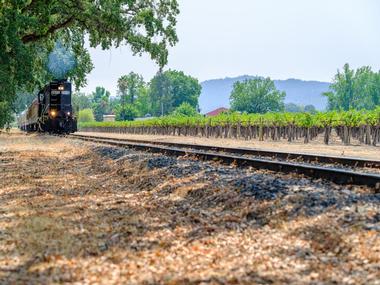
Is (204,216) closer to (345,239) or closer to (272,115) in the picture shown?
(345,239)

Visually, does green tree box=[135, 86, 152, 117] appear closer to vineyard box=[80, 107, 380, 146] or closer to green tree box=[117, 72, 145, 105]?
green tree box=[117, 72, 145, 105]

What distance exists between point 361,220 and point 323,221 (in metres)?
0.42

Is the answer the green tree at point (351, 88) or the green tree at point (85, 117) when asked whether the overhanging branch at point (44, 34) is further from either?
the green tree at point (85, 117)

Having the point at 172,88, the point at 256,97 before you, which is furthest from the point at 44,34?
the point at 172,88

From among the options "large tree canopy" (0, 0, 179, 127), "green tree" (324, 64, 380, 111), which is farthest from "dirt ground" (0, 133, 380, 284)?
"green tree" (324, 64, 380, 111)

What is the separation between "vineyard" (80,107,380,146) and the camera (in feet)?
105

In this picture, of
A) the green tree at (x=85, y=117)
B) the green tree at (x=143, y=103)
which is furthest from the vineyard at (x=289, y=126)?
the green tree at (x=143, y=103)

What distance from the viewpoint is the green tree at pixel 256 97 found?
16825 cm

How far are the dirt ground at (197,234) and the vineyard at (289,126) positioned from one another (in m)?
23.9

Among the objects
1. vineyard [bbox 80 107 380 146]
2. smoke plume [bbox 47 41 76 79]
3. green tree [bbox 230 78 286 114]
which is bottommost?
vineyard [bbox 80 107 380 146]

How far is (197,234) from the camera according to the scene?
6113mm

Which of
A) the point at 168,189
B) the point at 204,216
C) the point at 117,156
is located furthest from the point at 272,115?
the point at 204,216

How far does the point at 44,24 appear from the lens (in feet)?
79.2

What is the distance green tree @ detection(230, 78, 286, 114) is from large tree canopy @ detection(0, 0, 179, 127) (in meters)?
139
